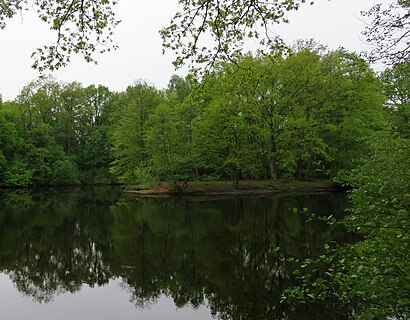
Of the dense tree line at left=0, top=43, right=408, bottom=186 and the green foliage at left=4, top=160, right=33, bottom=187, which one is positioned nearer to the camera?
the dense tree line at left=0, top=43, right=408, bottom=186

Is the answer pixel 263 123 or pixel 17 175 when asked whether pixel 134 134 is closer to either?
pixel 263 123

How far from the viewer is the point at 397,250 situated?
10.7 feet

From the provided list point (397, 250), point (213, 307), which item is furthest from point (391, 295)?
point (213, 307)

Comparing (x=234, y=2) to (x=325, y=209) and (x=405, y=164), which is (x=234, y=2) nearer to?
(x=405, y=164)

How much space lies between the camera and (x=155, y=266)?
981 cm

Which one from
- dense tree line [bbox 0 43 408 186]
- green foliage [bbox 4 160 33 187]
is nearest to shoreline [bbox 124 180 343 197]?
dense tree line [bbox 0 43 408 186]

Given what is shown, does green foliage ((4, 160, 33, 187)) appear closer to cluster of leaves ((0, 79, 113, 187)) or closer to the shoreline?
cluster of leaves ((0, 79, 113, 187))

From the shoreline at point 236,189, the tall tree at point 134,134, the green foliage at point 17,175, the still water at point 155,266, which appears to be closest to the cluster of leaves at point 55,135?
the green foliage at point 17,175

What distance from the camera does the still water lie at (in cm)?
722

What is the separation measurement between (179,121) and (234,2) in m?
26.4

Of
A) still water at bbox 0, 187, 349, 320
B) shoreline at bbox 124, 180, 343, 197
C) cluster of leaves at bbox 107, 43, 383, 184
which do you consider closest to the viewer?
still water at bbox 0, 187, 349, 320

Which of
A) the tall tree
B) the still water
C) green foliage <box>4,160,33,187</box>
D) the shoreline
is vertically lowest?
the still water

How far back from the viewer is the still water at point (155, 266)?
23.7 ft

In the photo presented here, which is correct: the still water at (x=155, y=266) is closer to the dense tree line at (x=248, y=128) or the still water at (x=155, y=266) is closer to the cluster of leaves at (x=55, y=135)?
the dense tree line at (x=248, y=128)
